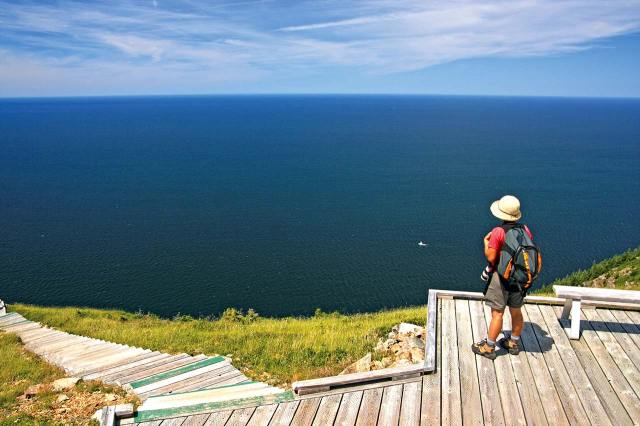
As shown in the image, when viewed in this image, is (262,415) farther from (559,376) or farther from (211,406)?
(559,376)

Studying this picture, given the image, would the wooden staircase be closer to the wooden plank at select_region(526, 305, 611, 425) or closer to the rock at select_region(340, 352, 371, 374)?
the rock at select_region(340, 352, 371, 374)

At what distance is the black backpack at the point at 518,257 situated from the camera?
20.6 ft

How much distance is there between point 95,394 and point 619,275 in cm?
1698

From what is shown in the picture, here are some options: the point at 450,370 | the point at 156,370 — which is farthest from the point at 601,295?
the point at 156,370

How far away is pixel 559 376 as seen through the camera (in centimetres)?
639

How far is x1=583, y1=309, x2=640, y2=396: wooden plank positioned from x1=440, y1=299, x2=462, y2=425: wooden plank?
2.26 m

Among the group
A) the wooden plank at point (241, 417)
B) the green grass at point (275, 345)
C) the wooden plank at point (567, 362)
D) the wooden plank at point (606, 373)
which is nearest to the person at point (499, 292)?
the wooden plank at point (567, 362)

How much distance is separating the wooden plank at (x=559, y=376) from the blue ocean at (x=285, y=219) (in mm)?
26387

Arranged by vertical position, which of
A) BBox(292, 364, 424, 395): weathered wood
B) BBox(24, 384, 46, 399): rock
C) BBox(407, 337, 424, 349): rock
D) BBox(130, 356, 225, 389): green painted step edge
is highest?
BBox(292, 364, 424, 395): weathered wood

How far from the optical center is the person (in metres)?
6.39

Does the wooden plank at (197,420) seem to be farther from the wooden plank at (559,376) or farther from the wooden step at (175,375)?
the wooden plank at (559,376)

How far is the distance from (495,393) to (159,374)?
5623 millimetres

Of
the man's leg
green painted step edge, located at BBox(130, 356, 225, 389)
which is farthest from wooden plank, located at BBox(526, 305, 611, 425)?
green painted step edge, located at BBox(130, 356, 225, 389)

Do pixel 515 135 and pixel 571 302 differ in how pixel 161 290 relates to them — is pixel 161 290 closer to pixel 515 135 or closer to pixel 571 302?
pixel 571 302
